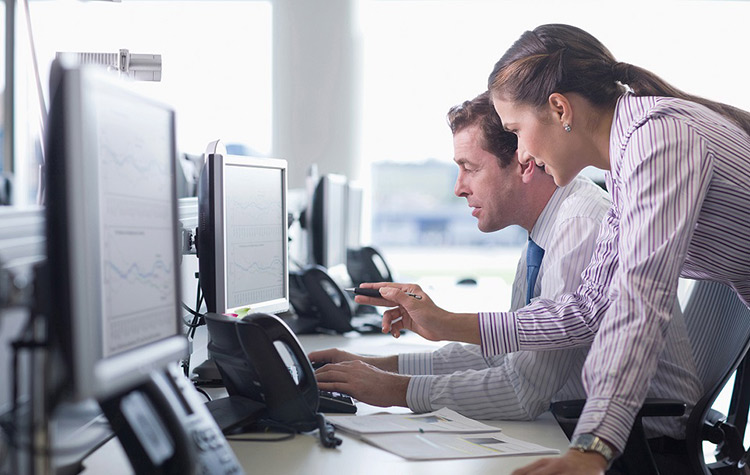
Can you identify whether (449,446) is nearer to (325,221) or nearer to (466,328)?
(466,328)

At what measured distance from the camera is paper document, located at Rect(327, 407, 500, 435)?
1.20 meters

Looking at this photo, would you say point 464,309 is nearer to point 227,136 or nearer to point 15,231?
point 15,231

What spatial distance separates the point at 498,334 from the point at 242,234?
560 mm

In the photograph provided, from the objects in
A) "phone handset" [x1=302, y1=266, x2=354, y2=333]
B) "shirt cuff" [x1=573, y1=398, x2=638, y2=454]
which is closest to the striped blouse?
"shirt cuff" [x1=573, y1=398, x2=638, y2=454]

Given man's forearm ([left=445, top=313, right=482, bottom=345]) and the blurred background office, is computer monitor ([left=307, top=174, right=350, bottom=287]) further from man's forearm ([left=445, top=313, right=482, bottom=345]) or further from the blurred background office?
man's forearm ([left=445, top=313, right=482, bottom=345])

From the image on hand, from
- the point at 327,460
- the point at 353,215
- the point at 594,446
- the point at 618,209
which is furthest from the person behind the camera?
the point at 353,215

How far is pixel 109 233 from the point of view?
70 centimetres

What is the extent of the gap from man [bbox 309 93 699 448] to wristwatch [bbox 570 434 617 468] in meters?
0.43

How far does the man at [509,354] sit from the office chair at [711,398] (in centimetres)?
6

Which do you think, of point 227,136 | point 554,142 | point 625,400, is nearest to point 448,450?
point 625,400

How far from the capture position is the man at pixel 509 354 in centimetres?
137

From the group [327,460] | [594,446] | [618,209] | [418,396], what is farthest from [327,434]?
[618,209]

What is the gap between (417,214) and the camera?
38.1 feet

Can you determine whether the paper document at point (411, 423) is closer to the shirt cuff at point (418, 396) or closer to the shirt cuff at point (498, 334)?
the shirt cuff at point (418, 396)
